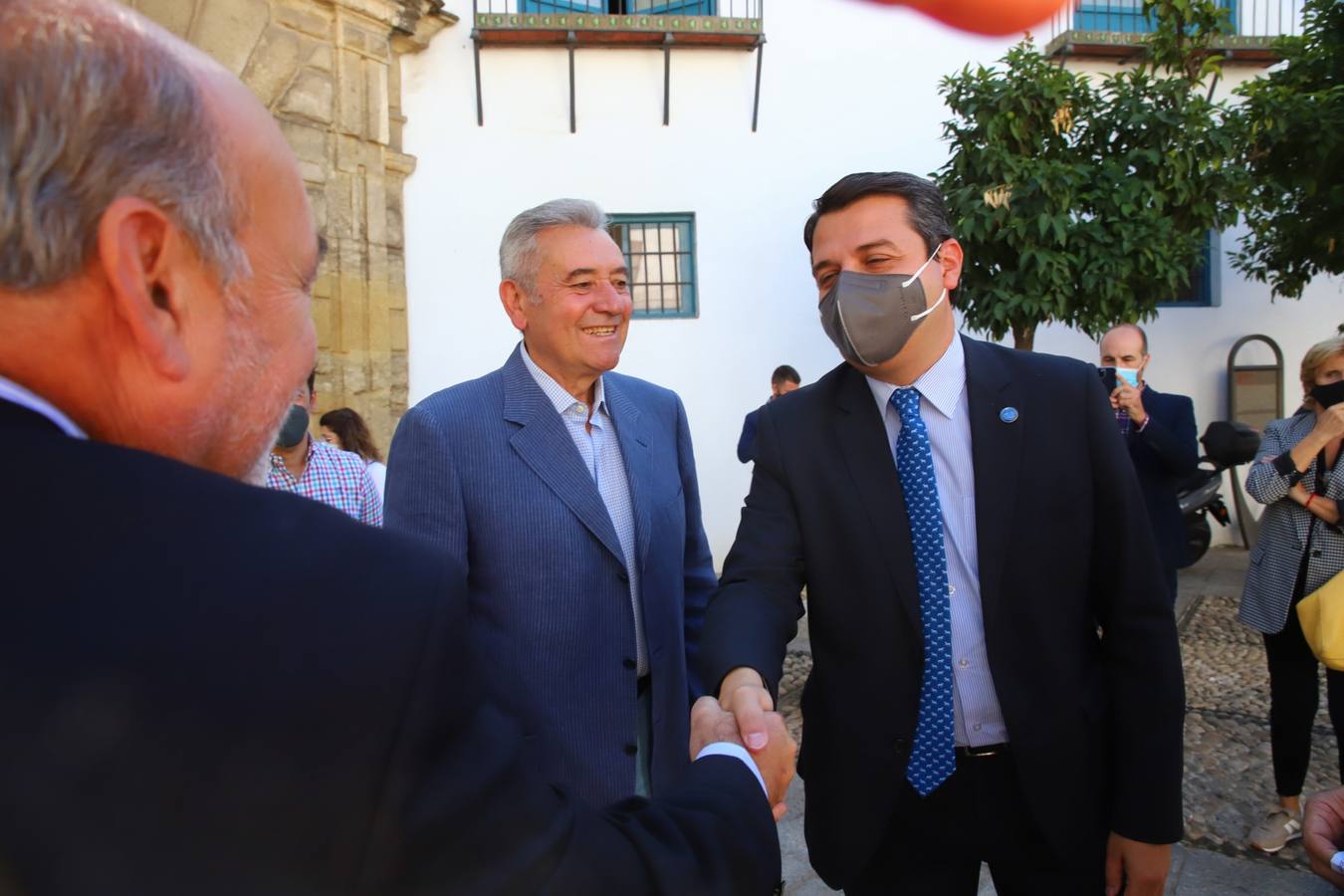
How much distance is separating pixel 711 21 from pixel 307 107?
11.3 feet

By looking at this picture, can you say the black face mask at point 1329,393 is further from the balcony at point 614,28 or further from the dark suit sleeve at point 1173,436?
the balcony at point 614,28

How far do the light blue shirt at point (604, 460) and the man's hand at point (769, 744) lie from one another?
76 centimetres

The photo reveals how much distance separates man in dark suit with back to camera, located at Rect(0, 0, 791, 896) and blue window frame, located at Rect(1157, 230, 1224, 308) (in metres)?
10.2

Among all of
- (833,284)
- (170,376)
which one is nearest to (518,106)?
(833,284)

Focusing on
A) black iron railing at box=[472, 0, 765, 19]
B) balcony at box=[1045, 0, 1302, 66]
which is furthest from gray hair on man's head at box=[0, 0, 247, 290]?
balcony at box=[1045, 0, 1302, 66]

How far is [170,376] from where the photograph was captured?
80 cm

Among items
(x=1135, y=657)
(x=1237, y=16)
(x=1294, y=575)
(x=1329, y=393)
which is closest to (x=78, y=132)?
(x=1135, y=657)

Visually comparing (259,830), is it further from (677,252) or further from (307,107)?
(677,252)

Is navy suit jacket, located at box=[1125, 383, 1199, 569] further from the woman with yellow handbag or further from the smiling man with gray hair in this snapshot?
the smiling man with gray hair

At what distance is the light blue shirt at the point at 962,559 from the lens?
1924mm

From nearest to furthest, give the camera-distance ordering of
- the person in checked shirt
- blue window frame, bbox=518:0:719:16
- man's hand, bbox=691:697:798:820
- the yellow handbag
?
man's hand, bbox=691:697:798:820 < the yellow handbag < the person in checked shirt < blue window frame, bbox=518:0:719:16

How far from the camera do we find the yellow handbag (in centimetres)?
320

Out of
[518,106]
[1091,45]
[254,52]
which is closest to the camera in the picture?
[254,52]

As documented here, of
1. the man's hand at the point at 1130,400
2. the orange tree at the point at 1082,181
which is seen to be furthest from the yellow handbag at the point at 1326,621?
the orange tree at the point at 1082,181
